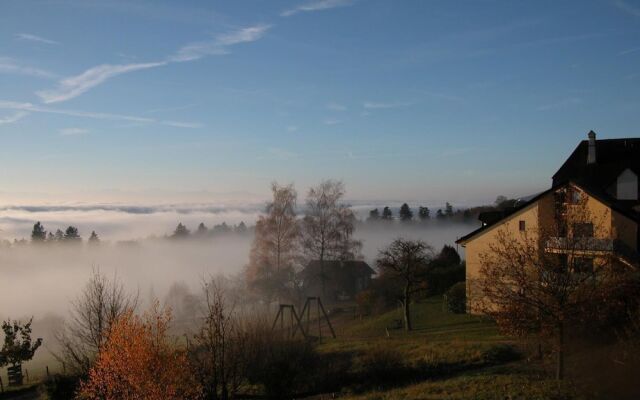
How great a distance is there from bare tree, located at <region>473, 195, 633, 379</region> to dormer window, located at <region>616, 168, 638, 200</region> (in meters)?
16.8

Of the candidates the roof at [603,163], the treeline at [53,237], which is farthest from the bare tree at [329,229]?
the treeline at [53,237]

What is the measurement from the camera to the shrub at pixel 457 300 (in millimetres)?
34812

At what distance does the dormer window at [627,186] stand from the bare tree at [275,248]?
25841 millimetres

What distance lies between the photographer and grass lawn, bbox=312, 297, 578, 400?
57.4 ft

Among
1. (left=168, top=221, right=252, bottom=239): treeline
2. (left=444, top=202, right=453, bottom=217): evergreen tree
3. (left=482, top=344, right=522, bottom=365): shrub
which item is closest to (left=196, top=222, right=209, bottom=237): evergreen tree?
(left=168, top=221, right=252, bottom=239): treeline

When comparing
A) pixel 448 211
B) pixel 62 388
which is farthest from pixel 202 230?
pixel 62 388

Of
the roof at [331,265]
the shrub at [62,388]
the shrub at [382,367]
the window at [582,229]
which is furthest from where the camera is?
the roof at [331,265]

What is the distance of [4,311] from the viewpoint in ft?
249

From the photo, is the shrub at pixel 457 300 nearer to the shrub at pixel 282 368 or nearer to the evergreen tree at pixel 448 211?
the shrub at pixel 282 368

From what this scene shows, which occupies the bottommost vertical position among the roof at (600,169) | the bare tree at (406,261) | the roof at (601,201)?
the bare tree at (406,261)

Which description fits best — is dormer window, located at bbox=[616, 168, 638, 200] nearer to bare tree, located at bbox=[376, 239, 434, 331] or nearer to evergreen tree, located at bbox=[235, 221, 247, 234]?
bare tree, located at bbox=[376, 239, 434, 331]

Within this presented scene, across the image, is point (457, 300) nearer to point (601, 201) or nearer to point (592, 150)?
point (601, 201)

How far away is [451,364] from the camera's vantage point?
74.5 feet

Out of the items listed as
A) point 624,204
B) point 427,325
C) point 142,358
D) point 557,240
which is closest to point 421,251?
point 427,325
